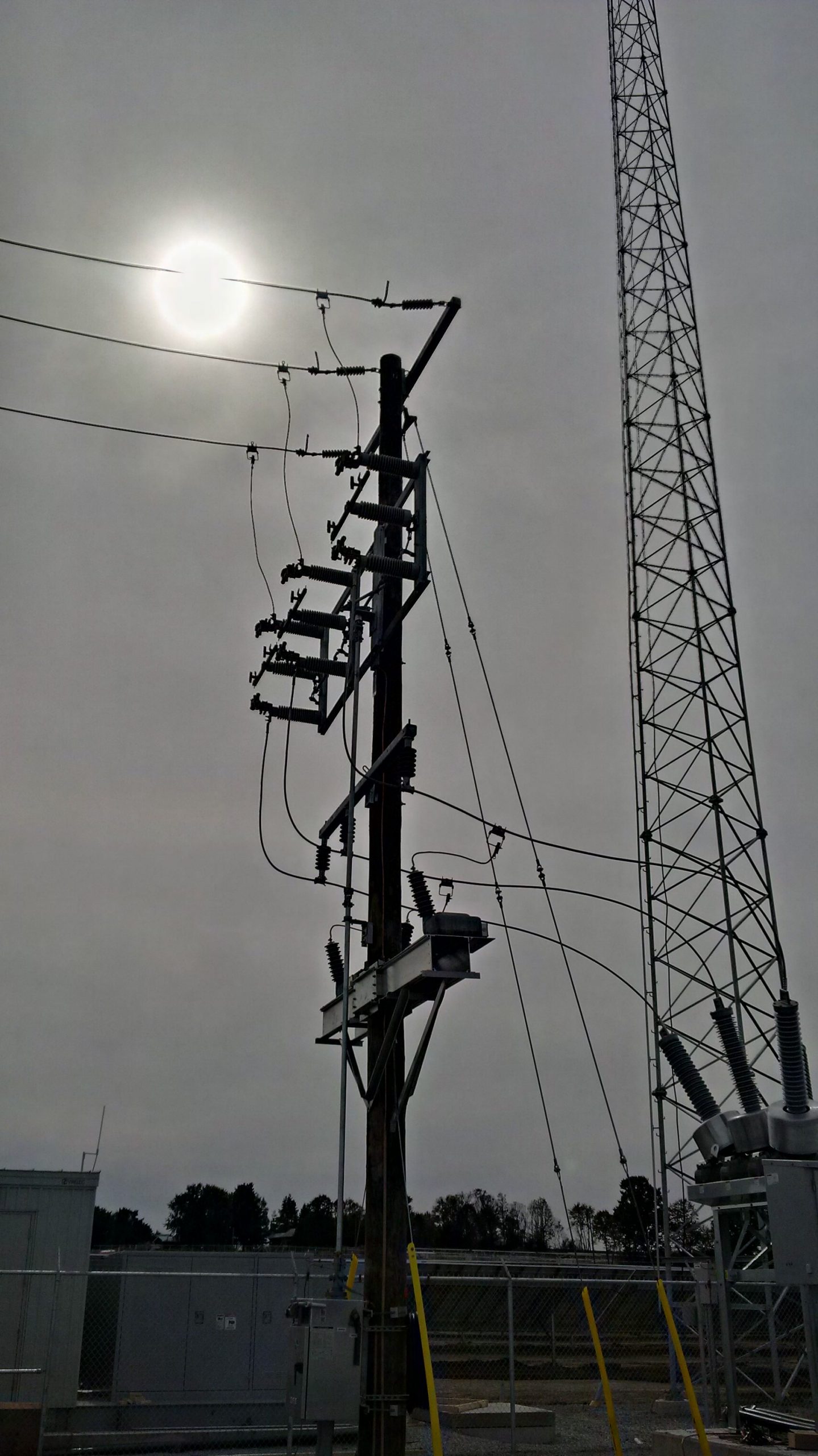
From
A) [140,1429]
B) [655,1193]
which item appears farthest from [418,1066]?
[655,1193]

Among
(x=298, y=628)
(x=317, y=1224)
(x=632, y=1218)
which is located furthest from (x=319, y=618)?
(x=317, y=1224)

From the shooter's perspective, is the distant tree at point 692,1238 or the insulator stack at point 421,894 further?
the distant tree at point 692,1238

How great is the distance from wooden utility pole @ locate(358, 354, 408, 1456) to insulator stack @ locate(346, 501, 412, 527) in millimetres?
211

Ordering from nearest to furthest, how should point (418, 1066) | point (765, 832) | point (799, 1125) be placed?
point (418, 1066), point (799, 1125), point (765, 832)

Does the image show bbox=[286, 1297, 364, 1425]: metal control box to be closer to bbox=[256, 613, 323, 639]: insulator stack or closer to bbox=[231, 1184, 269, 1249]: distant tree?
bbox=[256, 613, 323, 639]: insulator stack

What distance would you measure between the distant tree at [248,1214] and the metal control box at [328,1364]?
90.6 metres

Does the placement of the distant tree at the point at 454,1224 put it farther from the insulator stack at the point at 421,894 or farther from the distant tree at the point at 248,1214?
the insulator stack at the point at 421,894

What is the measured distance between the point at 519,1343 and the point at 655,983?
16571 mm

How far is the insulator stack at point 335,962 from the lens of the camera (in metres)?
11.3

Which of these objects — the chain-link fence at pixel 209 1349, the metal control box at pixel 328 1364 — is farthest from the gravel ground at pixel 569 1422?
the metal control box at pixel 328 1364

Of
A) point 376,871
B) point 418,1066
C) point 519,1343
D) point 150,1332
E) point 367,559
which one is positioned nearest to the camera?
point 418,1066

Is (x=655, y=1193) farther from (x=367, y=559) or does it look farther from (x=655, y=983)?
(x=367, y=559)

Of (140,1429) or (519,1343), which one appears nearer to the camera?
(140,1429)

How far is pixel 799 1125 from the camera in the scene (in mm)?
14039
